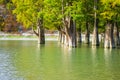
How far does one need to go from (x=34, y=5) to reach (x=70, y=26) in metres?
9.94

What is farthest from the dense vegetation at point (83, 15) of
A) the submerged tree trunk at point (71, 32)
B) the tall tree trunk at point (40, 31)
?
the tall tree trunk at point (40, 31)

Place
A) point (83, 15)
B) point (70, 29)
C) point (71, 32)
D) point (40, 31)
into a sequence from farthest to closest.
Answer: point (40, 31) → point (70, 29) → point (71, 32) → point (83, 15)

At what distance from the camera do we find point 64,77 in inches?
979

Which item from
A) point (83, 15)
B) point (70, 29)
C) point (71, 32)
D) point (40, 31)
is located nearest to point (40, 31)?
point (40, 31)

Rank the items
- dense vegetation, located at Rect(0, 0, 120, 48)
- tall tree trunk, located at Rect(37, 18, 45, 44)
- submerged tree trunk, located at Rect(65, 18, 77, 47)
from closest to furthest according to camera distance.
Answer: dense vegetation, located at Rect(0, 0, 120, 48) < submerged tree trunk, located at Rect(65, 18, 77, 47) < tall tree trunk, located at Rect(37, 18, 45, 44)

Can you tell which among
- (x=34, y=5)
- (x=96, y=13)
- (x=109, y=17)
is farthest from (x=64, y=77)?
(x=34, y=5)

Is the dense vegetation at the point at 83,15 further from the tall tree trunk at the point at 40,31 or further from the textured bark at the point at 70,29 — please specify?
the tall tree trunk at the point at 40,31

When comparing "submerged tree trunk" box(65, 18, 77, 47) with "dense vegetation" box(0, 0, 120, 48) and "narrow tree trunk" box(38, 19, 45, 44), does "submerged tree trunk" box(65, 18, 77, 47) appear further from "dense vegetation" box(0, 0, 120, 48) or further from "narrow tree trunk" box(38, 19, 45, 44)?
"narrow tree trunk" box(38, 19, 45, 44)

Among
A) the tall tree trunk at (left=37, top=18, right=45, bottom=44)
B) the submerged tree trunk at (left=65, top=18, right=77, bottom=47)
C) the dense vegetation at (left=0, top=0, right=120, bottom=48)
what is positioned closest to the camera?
the dense vegetation at (left=0, top=0, right=120, bottom=48)

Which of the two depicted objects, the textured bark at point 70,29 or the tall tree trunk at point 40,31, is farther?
the tall tree trunk at point 40,31

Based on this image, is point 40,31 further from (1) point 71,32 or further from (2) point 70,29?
(1) point 71,32

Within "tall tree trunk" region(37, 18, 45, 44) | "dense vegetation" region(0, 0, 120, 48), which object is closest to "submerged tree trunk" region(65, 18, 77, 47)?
"dense vegetation" region(0, 0, 120, 48)

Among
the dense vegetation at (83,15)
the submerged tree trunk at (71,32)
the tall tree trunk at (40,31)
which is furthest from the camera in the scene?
the tall tree trunk at (40,31)

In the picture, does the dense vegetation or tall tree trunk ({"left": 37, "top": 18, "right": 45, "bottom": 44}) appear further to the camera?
tall tree trunk ({"left": 37, "top": 18, "right": 45, "bottom": 44})
